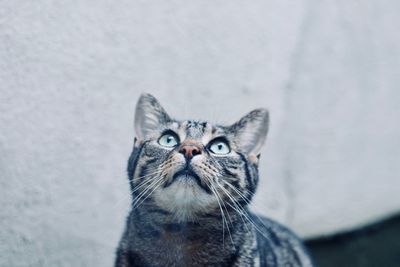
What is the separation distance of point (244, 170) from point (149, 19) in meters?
1.11

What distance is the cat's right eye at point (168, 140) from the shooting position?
8.71ft

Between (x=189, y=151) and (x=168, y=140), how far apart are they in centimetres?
22

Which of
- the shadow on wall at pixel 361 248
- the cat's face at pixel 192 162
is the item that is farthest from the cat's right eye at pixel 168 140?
the shadow on wall at pixel 361 248

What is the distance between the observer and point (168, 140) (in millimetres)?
2678

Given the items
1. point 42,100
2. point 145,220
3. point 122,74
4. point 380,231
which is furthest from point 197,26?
point 380,231

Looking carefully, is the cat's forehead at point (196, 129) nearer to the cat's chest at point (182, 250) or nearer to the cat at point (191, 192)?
the cat at point (191, 192)

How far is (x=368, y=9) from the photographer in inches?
173

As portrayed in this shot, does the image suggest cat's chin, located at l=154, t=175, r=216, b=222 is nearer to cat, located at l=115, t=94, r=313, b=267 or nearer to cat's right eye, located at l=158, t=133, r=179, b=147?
cat, located at l=115, t=94, r=313, b=267

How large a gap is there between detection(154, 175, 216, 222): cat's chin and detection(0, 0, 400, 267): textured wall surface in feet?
2.55

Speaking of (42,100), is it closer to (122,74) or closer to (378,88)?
(122,74)

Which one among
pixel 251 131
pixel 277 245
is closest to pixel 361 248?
pixel 277 245

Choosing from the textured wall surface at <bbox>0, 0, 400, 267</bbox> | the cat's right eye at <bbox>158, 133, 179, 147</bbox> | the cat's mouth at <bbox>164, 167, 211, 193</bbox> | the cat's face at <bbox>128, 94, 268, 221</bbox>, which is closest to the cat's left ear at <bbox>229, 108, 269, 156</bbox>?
the cat's face at <bbox>128, 94, 268, 221</bbox>

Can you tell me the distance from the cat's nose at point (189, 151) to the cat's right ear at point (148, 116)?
0.31 metres

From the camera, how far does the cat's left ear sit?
109 inches
